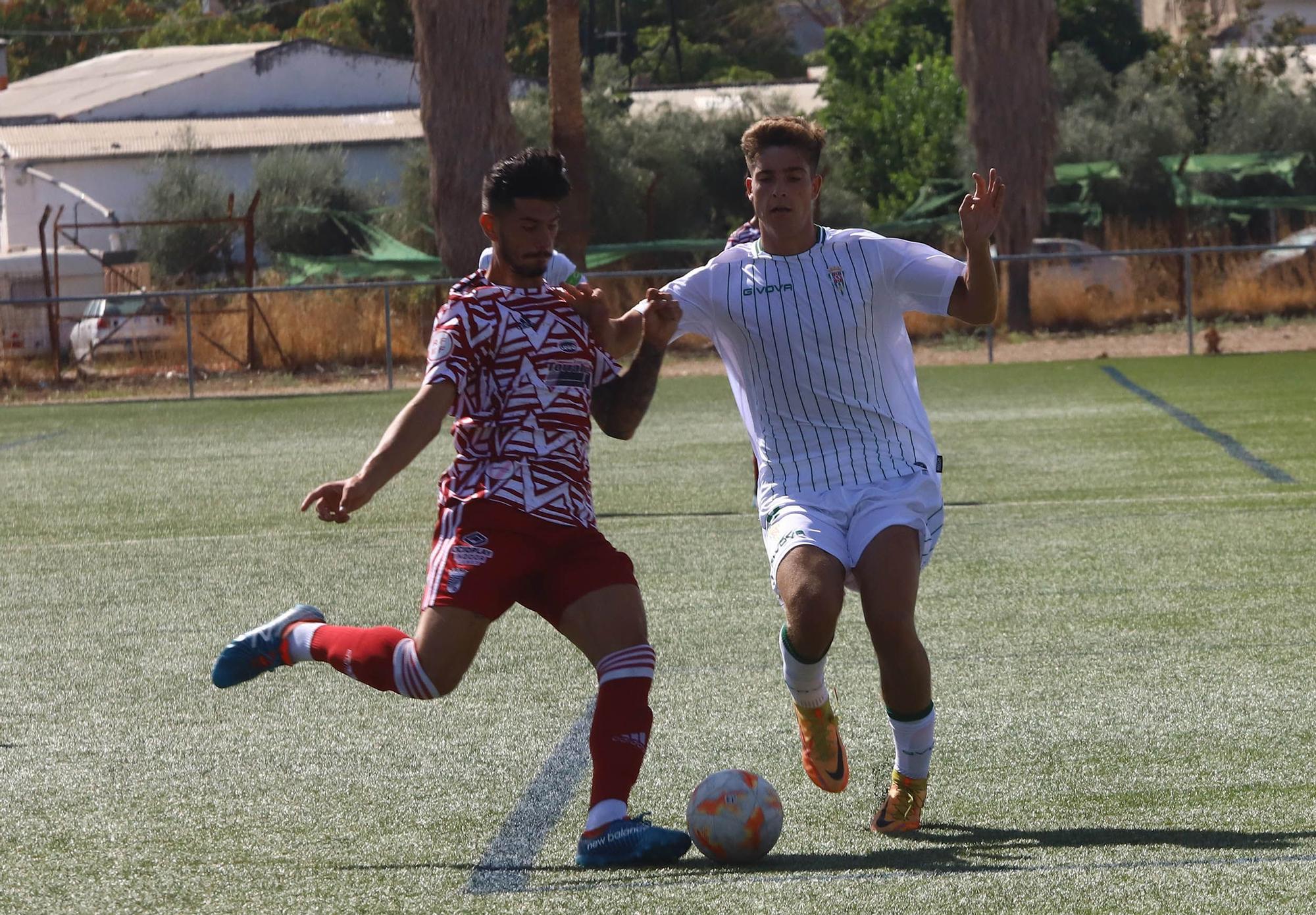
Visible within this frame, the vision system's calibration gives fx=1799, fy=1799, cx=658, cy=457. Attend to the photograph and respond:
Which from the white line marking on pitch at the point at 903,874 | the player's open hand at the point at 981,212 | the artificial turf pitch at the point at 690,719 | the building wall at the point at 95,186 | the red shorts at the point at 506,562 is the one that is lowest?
the artificial turf pitch at the point at 690,719

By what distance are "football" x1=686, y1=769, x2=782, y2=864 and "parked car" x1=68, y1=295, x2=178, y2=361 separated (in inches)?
794

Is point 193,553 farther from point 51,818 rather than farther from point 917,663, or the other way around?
point 917,663

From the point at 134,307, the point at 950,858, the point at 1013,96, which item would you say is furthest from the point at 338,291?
the point at 950,858

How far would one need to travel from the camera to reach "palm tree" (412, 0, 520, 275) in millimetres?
24891

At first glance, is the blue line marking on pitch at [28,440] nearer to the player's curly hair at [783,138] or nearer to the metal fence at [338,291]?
the metal fence at [338,291]

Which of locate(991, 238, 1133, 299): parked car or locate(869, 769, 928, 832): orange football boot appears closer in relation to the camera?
locate(869, 769, 928, 832): orange football boot

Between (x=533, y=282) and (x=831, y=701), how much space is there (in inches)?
90.9

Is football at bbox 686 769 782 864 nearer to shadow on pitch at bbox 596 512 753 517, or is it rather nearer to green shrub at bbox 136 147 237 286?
shadow on pitch at bbox 596 512 753 517

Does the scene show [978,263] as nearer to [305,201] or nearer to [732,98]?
[305,201]

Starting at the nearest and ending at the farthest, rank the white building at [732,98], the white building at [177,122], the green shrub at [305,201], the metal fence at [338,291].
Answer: the metal fence at [338,291] < the green shrub at [305,201] < the white building at [732,98] < the white building at [177,122]

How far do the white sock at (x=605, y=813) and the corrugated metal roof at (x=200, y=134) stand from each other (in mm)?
34907

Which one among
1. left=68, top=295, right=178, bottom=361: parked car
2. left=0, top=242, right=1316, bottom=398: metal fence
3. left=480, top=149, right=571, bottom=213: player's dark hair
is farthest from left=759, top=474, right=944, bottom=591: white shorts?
left=68, top=295, right=178, bottom=361: parked car

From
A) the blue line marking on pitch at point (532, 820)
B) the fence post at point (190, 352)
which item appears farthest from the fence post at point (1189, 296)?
the blue line marking on pitch at point (532, 820)

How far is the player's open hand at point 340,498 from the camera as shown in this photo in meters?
4.63
